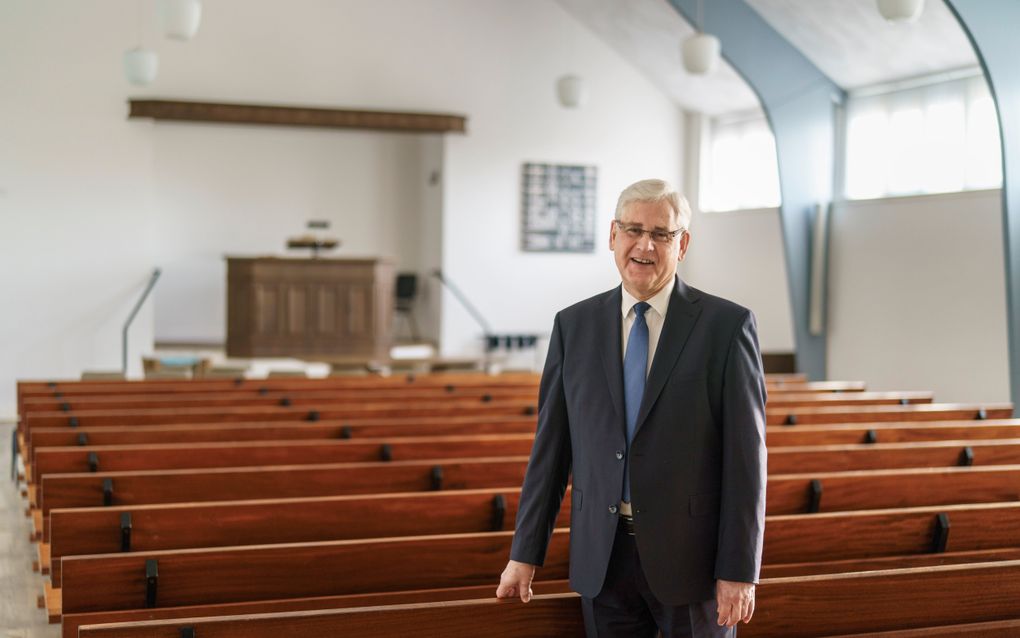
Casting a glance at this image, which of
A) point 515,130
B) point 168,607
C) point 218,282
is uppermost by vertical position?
point 515,130

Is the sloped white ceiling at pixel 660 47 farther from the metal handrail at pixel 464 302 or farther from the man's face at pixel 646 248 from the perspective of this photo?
the man's face at pixel 646 248

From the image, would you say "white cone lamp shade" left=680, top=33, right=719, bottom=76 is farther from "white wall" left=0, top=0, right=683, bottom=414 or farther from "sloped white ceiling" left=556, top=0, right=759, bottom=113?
"white wall" left=0, top=0, right=683, bottom=414

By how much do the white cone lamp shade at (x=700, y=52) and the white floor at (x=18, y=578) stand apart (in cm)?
547

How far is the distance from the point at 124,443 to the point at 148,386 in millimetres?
2035

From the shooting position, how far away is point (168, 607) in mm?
2492

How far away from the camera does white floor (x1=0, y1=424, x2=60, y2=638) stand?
3746 mm

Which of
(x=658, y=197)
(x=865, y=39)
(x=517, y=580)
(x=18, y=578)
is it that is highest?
(x=865, y=39)

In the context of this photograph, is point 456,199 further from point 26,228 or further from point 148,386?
point 148,386

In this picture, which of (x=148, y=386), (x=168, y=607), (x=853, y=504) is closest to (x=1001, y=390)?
(x=853, y=504)

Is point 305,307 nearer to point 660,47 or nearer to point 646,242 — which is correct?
point 660,47

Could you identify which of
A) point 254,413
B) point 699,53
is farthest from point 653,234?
point 699,53

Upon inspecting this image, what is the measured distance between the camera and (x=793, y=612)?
2330mm

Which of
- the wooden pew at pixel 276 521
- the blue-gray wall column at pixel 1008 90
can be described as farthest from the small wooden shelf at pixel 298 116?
the wooden pew at pixel 276 521

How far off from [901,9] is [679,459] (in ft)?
16.4
